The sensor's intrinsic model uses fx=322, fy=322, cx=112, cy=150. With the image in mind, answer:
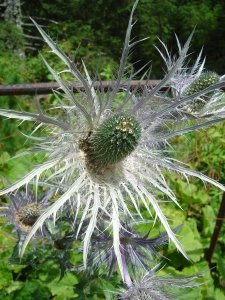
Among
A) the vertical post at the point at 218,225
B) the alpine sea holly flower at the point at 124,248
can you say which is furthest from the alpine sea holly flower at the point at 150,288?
the vertical post at the point at 218,225

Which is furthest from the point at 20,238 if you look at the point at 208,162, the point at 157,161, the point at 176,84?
the point at 208,162

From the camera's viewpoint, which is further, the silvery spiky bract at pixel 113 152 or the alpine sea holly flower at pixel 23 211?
the alpine sea holly flower at pixel 23 211

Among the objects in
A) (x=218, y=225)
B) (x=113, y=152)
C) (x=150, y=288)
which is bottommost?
(x=218, y=225)

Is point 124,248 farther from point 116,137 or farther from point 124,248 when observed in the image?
point 116,137

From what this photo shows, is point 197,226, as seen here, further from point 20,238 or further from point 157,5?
point 157,5

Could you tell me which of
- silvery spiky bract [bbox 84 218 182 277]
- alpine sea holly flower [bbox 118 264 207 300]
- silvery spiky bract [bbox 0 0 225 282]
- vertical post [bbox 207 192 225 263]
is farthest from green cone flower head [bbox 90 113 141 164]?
vertical post [bbox 207 192 225 263]

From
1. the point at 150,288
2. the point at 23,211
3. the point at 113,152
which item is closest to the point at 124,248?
the point at 150,288

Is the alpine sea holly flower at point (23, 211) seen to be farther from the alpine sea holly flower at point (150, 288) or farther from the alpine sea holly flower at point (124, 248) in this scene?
the alpine sea holly flower at point (150, 288)

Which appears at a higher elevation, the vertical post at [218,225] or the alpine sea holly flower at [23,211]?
the alpine sea holly flower at [23,211]

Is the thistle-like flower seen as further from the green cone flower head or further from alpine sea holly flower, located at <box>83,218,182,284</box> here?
the green cone flower head
